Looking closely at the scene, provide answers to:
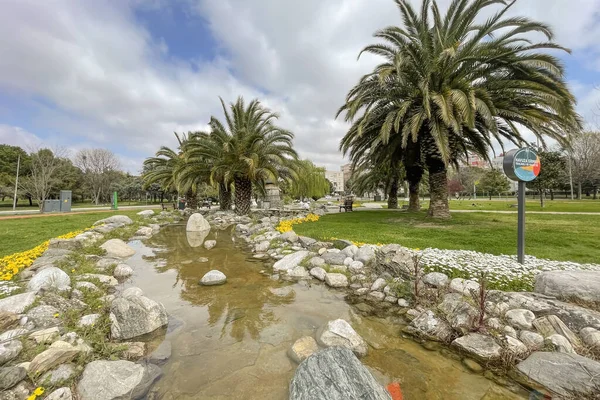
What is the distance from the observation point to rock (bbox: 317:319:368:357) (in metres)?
3.25

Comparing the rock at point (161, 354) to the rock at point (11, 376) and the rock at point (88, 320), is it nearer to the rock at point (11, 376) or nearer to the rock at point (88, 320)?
the rock at point (88, 320)

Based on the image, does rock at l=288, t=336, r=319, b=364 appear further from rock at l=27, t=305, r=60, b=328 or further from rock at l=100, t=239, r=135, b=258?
rock at l=100, t=239, r=135, b=258

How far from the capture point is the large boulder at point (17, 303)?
3.31m

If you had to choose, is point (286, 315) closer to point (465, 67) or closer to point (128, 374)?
point (128, 374)

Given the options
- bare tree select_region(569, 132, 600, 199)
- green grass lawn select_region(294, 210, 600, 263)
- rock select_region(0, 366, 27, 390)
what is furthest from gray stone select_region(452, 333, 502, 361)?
bare tree select_region(569, 132, 600, 199)

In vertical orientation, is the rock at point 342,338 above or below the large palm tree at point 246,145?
below

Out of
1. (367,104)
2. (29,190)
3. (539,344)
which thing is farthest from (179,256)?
(29,190)

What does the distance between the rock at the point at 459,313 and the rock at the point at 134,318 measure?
13.8 ft

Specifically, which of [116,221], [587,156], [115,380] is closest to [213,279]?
[115,380]

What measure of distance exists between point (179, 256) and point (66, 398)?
19.8ft

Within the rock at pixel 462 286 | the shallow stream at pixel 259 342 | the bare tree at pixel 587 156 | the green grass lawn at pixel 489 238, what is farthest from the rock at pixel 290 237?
the bare tree at pixel 587 156

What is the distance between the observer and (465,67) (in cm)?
945

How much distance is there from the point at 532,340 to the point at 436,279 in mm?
1612

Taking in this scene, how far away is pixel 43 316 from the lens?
3301 mm
